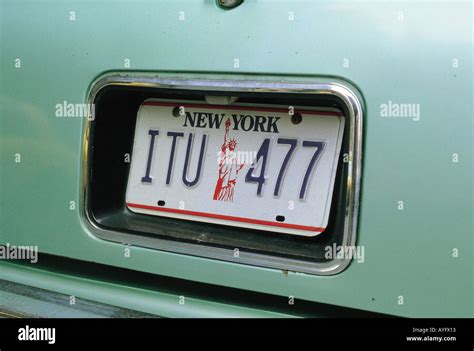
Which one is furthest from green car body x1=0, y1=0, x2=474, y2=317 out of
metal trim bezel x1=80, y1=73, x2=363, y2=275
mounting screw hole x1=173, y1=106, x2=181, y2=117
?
mounting screw hole x1=173, y1=106, x2=181, y2=117

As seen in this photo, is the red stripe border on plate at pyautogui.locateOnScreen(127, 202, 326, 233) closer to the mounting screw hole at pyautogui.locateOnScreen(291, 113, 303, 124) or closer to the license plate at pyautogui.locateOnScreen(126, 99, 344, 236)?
the license plate at pyautogui.locateOnScreen(126, 99, 344, 236)

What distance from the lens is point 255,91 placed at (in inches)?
50.1

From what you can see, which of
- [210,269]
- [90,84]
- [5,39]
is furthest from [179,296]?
[5,39]

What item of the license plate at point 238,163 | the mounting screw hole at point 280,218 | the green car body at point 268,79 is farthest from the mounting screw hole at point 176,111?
the mounting screw hole at point 280,218

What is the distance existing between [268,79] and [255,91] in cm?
4

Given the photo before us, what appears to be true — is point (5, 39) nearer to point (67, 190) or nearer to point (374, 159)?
point (67, 190)

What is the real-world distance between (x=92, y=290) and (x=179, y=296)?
0.25 meters

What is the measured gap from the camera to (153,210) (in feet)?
4.95

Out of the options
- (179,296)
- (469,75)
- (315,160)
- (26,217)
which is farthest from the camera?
(26,217)

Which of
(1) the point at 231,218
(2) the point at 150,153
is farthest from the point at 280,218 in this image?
(2) the point at 150,153

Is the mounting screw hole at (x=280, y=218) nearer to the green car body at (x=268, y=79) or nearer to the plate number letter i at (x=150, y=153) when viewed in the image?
the green car body at (x=268, y=79)

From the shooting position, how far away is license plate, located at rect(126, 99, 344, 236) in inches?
51.5

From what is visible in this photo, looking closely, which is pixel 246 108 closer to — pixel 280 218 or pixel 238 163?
pixel 238 163

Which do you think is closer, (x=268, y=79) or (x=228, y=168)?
(x=268, y=79)
